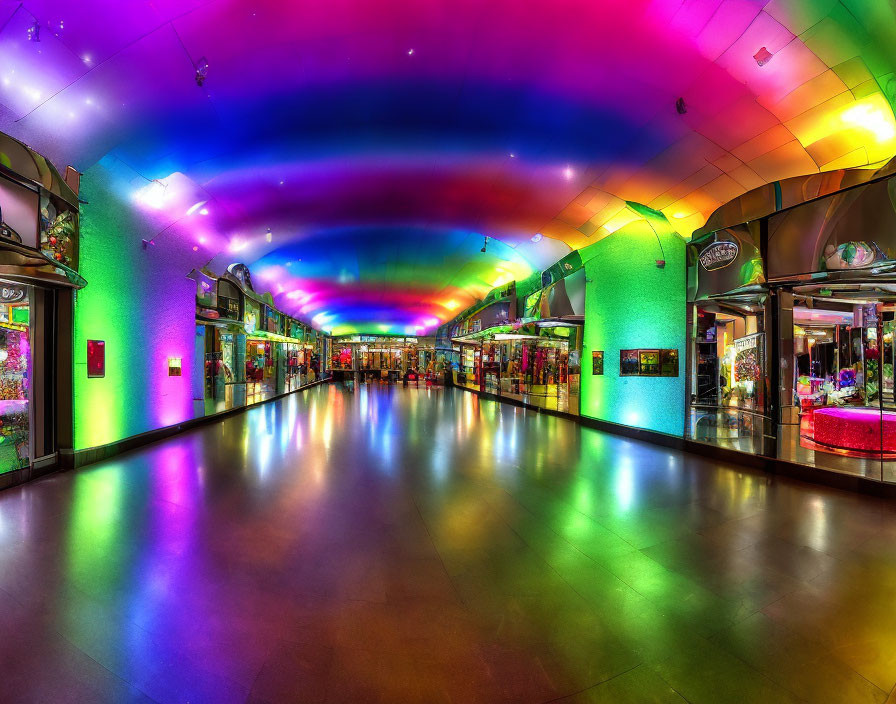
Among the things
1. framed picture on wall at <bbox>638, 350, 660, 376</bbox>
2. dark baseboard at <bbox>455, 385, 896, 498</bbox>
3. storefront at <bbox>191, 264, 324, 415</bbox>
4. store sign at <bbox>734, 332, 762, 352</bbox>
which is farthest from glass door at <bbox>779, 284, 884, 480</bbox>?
storefront at <bbox>191, 264, 324, 415</bbox>

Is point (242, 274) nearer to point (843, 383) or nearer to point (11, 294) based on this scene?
point (11, 294)

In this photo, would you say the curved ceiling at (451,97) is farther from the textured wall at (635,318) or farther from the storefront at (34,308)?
the textured wall at (635,318)

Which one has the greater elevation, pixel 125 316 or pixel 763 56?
pixel 763 56

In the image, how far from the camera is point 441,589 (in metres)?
2.57

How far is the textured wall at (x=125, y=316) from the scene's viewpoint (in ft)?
18.4

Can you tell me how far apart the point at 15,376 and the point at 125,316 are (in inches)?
67.5

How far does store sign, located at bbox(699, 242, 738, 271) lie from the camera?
6.40 m

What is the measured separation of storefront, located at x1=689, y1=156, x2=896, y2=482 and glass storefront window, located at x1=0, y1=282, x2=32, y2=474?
9444 mm

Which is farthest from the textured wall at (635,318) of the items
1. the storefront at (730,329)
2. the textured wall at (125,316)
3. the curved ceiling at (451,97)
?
the textured wall at (125,316)

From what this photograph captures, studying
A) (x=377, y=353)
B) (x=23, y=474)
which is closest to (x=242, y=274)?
(x=23, y=474)

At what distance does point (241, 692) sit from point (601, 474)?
14.9 ft

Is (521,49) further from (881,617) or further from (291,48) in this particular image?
(881,617)

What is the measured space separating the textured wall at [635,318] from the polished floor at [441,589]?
9.40 ft

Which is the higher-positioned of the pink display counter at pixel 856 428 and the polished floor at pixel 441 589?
the pink display counter at pixel 856 428
